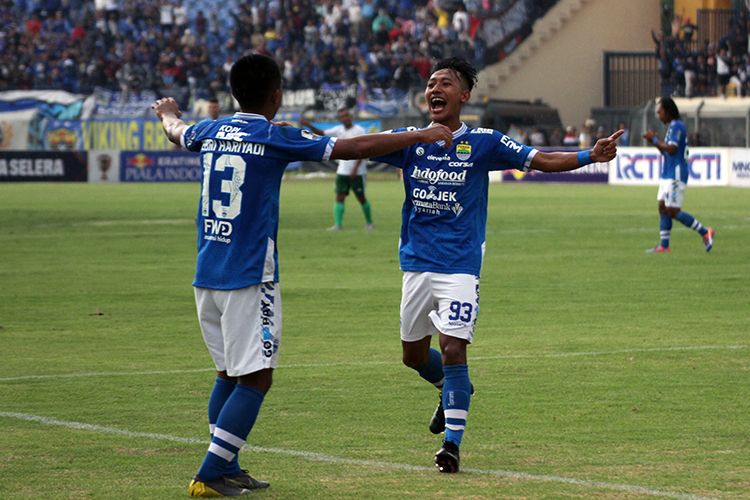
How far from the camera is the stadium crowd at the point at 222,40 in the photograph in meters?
53.3

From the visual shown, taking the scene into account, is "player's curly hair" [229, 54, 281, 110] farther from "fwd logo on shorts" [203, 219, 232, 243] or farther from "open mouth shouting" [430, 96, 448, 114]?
"open mouth shouting" [430, 96, 448, 114]

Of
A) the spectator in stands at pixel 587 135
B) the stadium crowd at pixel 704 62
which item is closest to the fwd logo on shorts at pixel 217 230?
the spectator in stands at pixel 587 135

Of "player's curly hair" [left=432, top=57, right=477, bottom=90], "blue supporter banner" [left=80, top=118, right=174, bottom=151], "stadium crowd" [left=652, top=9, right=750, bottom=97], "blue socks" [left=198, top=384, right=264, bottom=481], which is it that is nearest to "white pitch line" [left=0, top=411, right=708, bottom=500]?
"blue socks" [left=198, top=384, right=264, bottom=481]

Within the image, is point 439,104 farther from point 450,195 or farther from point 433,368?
point 433,368

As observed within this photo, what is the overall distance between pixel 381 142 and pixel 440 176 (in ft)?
3.30

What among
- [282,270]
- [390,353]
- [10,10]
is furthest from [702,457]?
[10,10]

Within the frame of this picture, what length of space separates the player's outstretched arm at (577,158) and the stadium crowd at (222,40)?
145 feet

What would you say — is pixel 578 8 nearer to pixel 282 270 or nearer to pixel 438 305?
pixel 282 270

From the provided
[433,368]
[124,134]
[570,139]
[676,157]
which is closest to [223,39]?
[124,134]

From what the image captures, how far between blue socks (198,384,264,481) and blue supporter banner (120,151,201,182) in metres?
42.2

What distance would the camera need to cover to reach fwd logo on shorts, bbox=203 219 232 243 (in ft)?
22.1

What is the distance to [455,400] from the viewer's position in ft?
24.3

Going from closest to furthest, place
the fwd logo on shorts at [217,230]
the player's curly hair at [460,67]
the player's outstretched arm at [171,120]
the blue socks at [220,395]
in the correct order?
the fwd logo on shorts at [217,230], the blue socks at [220,395], the player's outstretched arm at [171,120], the player's curly hair at [460,67]

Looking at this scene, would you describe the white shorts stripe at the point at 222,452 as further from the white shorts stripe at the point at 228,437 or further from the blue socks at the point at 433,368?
the blue socks at the point at 433,368
